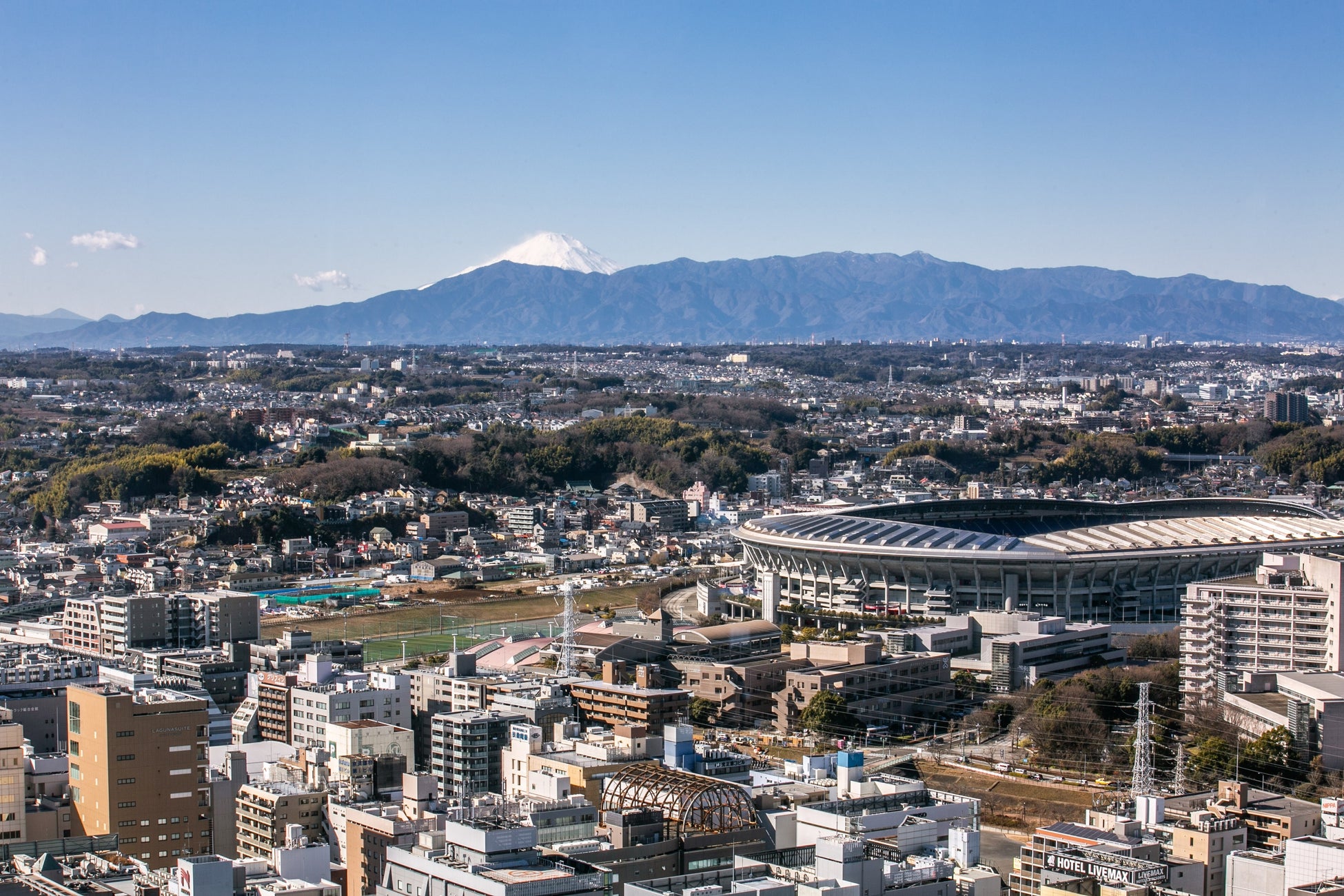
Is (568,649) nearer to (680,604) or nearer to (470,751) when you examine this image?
(470,751)

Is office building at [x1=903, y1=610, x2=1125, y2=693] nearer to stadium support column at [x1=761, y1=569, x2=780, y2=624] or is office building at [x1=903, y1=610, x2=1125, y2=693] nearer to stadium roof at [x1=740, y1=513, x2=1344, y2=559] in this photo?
stadium roof at [x1=740, y1=513, x2=1344, y2=559]

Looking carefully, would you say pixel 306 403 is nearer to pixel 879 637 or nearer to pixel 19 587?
pixel 19 587

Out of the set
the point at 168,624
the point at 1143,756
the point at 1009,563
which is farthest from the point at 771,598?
the point at 1143,756

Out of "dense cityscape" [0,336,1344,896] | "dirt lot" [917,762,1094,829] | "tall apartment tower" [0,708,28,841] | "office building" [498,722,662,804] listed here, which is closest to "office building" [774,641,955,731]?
"dense cityscape" [0,336,1344,896]

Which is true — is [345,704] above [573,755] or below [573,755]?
below

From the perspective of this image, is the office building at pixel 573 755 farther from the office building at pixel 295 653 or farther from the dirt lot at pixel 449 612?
the dirt lot at pixel 449 612

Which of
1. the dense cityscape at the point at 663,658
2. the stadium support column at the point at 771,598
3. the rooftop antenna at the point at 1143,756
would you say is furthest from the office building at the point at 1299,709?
the stadium support column at the point at 771,598
